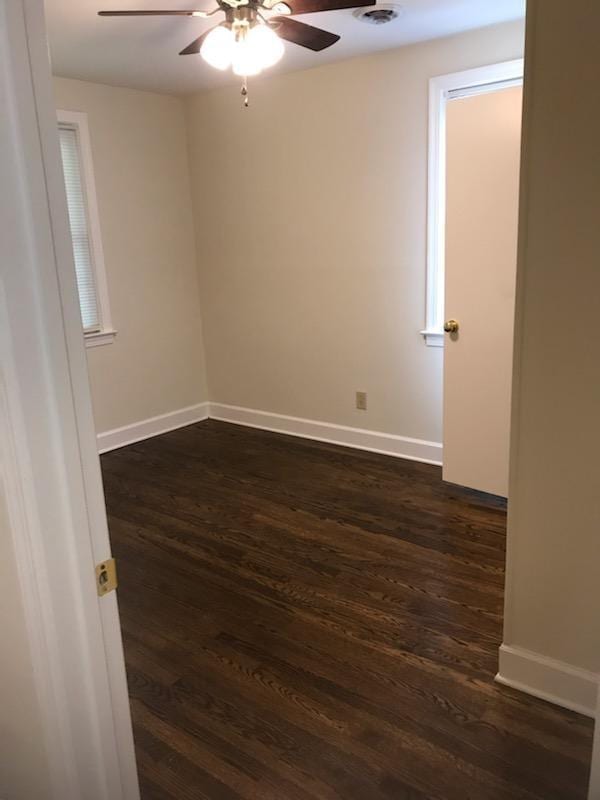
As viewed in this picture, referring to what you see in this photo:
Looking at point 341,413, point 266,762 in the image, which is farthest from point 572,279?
point 341,413

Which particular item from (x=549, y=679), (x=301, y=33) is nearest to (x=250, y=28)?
(x=301, y=33)

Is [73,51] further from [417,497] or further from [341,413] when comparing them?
[417,497]

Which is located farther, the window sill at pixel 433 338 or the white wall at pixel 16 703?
the window sill at pixel 433 338

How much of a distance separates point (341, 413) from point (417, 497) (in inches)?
41.8

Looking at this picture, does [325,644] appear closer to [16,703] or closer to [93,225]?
[16,703]

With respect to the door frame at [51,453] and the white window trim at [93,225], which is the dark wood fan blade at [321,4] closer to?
the door frame at [51,453]

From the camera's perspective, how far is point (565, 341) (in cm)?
173

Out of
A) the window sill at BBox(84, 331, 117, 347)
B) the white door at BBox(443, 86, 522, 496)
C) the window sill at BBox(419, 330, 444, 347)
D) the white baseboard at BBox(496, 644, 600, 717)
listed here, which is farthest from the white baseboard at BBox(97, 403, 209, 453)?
the white baseboard at BBox(496, 644, 600, 717)

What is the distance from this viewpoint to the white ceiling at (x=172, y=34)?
2.80 metres

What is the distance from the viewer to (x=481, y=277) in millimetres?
3145

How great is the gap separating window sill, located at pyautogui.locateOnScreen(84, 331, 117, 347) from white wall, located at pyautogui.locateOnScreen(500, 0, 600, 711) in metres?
3.17

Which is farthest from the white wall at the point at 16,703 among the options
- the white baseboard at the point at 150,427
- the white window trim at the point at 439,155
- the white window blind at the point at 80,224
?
the white baseboard at the point at 150,427

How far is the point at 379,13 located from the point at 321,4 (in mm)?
670

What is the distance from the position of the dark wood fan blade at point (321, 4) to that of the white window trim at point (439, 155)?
1.24 metres
